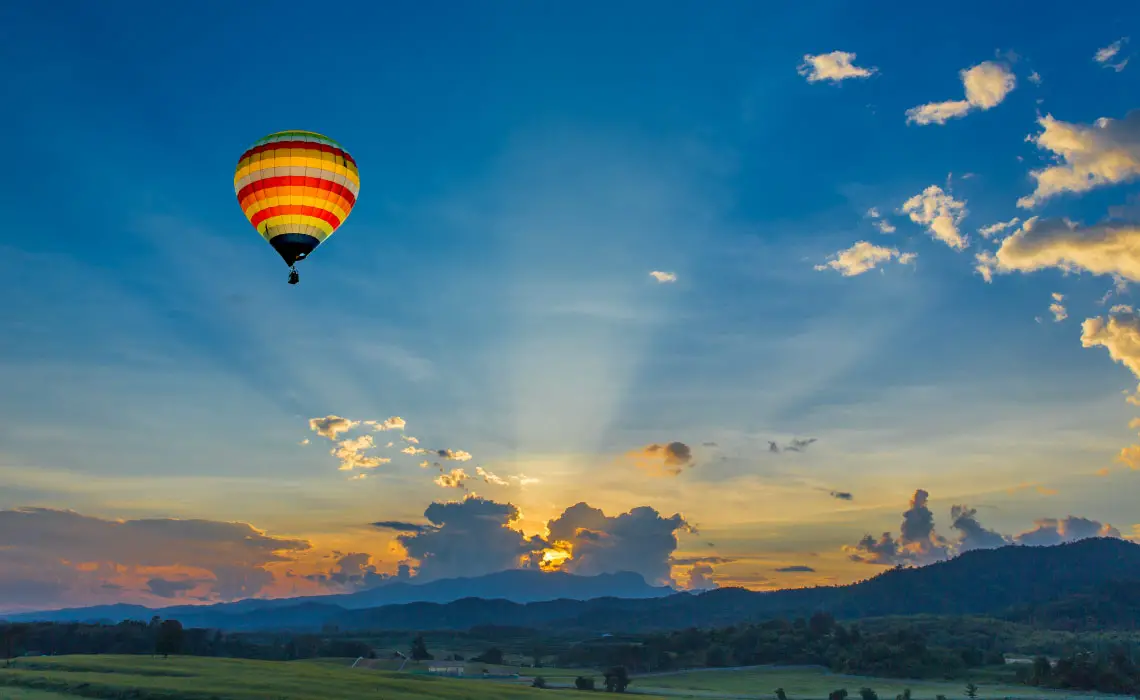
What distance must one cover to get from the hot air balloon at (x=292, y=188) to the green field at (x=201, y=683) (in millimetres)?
40099

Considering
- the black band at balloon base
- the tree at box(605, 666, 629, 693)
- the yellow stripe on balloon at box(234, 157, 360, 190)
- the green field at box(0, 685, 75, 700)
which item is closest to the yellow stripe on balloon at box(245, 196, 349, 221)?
the yellow stripe on balloon at box(234, 157, 360, 190)

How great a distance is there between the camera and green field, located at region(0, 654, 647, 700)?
275 ft

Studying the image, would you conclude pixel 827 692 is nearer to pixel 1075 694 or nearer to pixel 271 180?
pixel 1075 694

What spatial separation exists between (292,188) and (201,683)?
51.4 m

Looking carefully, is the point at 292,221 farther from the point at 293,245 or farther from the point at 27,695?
the point at 27,695

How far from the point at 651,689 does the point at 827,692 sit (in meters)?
35.9

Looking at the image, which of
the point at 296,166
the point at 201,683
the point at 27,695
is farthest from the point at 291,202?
the point at 27,695

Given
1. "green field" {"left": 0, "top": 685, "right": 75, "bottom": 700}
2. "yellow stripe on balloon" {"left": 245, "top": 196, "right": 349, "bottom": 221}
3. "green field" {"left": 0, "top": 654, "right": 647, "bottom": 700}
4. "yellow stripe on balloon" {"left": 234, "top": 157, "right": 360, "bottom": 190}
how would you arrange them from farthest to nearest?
"yellow stripe on balloon" {"left": 245, "top": 196, "right": 349, "bottom": 221} → "yellow stripe on balloon" {"left": 234, "top": 157, "right": 360, "bottom": 190} → "green field" {"left": 0, "top": 654, "right": 647, "bottom": 700} → "green field" {"left": 0, "top": 685, "right": 75, "bottom": 700}

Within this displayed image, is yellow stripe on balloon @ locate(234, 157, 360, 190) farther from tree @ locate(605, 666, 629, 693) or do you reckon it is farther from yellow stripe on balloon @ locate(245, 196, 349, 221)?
tree @ locate(605, 666, 629, 693)

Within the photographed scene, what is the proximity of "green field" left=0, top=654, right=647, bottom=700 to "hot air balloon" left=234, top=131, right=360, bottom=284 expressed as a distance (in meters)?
40.1

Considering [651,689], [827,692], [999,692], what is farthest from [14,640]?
[999,692]

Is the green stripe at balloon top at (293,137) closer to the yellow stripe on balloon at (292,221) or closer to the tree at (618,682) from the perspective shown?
the yellow stripe on balloon at (292,221)

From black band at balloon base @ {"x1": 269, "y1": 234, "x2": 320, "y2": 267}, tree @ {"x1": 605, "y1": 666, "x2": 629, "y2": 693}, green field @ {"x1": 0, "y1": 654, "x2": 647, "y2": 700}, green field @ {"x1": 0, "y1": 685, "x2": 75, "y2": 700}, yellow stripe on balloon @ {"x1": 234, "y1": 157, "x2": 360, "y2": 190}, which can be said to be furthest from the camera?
tree @ {"x1": 605, "y1": 666, "x2": 629, "y2": 693}

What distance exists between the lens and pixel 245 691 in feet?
284
